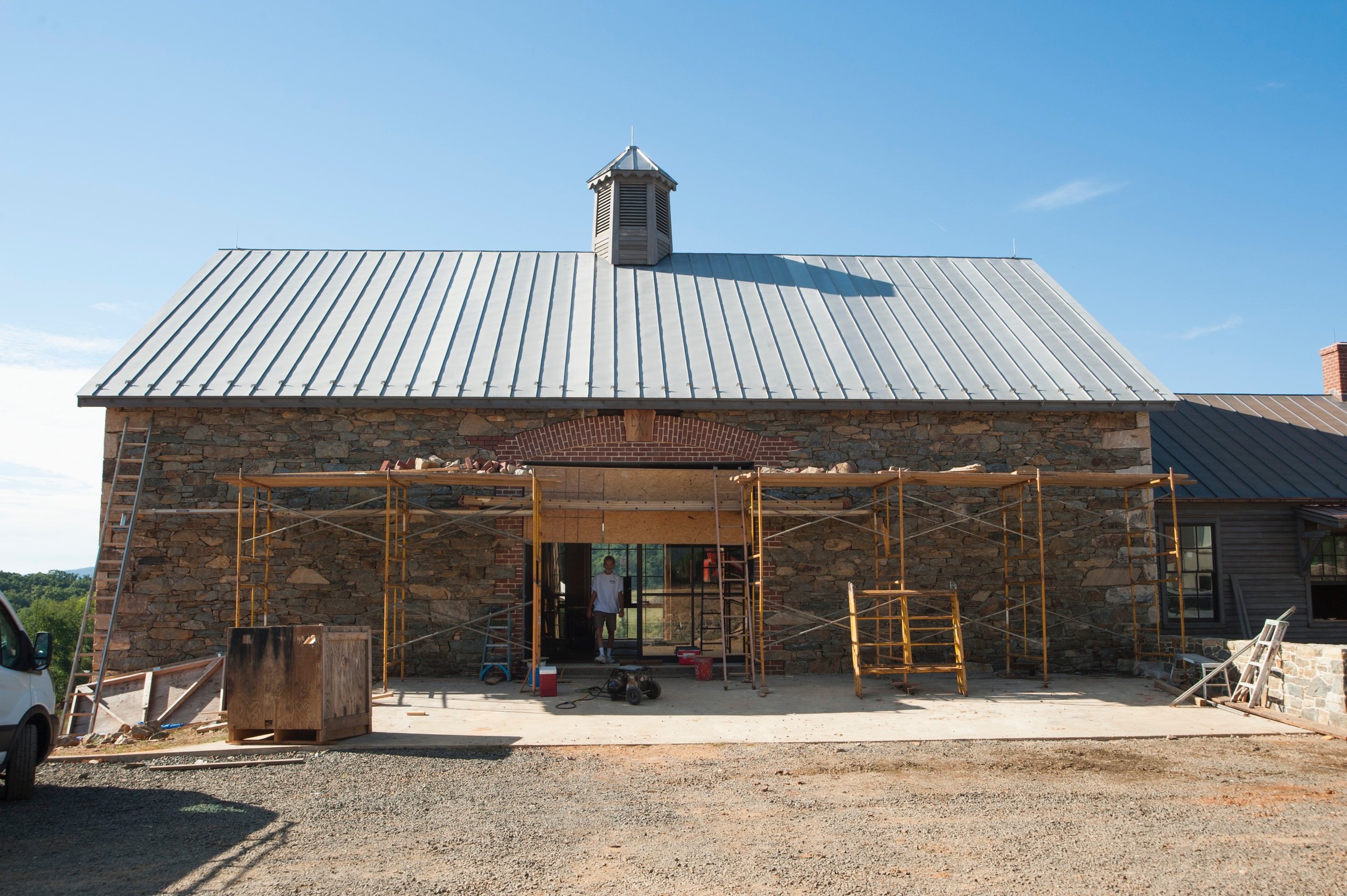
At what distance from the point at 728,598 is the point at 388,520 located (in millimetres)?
4037

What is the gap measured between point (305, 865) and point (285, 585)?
6.54 m

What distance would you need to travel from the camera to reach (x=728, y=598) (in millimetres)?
11391

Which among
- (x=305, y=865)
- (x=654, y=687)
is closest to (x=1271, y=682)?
(x=654, y=687)

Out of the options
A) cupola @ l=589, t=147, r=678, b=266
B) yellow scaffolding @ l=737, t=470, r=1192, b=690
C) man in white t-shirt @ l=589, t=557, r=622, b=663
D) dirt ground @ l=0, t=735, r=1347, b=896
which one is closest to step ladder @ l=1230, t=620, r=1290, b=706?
yellow scaffolding @ l=737, t=470, r=1192, b=690

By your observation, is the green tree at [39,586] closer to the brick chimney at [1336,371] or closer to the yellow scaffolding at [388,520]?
the yellow scaffolding at [388,520]

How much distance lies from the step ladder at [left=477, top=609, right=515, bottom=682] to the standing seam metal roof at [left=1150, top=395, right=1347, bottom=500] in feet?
28.7

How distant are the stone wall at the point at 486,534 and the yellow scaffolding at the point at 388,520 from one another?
0.13m

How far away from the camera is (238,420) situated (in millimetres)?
10859

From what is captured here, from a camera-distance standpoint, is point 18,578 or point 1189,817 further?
point 18,578

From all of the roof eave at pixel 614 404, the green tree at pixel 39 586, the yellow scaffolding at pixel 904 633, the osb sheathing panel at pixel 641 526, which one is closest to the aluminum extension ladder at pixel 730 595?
the osb sheathing panel at pixel 641 526

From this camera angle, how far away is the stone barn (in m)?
10.6

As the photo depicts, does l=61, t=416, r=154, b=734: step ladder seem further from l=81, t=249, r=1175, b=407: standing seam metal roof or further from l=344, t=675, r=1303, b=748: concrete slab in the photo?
l=344, t=675, r=1303, b=748: concrete slab

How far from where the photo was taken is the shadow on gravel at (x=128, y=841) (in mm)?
4449

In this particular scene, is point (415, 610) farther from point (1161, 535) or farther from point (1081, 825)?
point (1161, 535)
